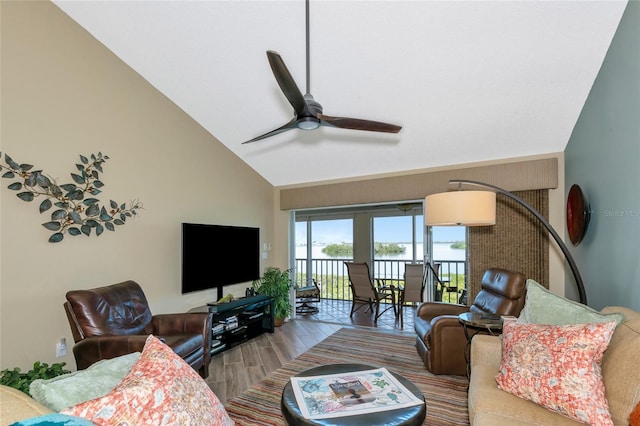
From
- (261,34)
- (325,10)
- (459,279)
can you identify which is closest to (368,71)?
(325,10)

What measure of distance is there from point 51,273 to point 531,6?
4.08 metres

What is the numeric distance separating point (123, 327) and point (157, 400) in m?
2.14

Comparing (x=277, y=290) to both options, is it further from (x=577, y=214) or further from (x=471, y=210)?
(x=577, y=214)

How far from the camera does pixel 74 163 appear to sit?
2.85 m

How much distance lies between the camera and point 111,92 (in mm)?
3180

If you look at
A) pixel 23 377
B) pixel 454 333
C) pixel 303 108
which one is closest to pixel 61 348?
pixel 23 377

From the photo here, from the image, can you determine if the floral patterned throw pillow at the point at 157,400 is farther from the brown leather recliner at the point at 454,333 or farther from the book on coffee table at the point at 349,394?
the brown leather recliner at the point at 454,333

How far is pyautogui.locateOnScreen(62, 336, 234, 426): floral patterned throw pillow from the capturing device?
32.9 inches

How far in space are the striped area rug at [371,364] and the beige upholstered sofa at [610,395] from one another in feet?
2.51

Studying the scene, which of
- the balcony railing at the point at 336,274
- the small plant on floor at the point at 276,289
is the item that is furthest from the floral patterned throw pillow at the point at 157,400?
the balcony railing at the point at 336,274

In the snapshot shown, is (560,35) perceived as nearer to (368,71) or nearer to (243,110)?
(368,71)

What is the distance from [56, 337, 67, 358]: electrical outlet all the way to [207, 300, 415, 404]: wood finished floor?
1.21 metres

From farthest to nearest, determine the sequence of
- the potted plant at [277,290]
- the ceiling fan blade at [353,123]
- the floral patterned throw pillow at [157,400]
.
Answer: the potted plant at [277,290], the ceiling fan blade at [353,123], the floral patterned throw pillow at [157,400]

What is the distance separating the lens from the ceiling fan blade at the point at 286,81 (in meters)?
1.69
